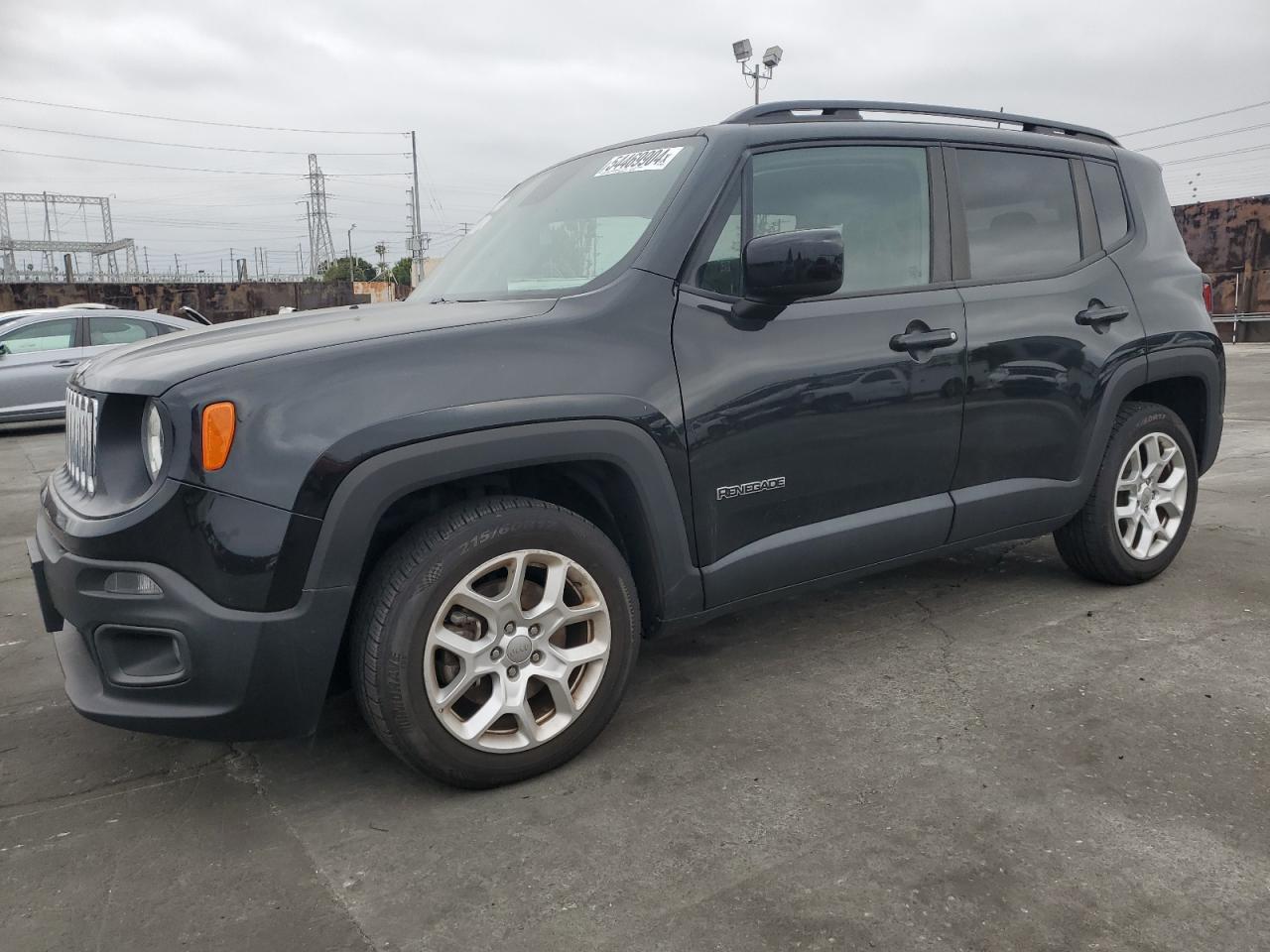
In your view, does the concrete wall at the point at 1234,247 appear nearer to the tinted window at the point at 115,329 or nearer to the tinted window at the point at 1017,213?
the tinted window at the point at 115,329

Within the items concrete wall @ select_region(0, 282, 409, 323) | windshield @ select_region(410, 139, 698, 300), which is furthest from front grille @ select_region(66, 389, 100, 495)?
concrete wall @ select_region(0, 282, 409, 323)

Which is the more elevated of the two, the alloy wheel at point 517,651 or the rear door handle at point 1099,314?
the rear door handle at point 1099,314

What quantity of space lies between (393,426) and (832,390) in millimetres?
1385

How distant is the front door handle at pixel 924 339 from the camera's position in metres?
3.24

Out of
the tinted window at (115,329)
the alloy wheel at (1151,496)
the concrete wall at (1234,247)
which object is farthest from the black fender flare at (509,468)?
the concrete wall at (1234,247)

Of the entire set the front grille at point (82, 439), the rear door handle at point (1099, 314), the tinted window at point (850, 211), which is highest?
the tinted window at point (850, 211)

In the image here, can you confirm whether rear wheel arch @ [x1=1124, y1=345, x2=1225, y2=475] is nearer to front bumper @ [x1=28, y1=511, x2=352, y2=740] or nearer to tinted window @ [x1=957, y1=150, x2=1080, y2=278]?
tinted window @ [x1=957, y1=150, x2=1080, y2=278]

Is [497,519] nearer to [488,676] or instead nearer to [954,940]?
[488,676]

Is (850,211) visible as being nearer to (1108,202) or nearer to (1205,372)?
(1108,202)

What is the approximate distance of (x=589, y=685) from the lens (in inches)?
107

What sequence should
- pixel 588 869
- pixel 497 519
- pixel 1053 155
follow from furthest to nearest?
1. pixel 1053 155
2. pixel 497 519
3. pixel 588 869

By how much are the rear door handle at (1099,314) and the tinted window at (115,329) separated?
10856 millimetres

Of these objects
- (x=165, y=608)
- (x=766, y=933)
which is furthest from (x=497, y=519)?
(x=766, y=933)

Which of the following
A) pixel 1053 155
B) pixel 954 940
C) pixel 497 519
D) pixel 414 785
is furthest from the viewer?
pixel 1053 155
